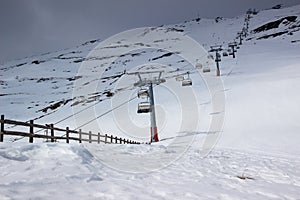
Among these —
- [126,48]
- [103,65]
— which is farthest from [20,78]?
[126,48]

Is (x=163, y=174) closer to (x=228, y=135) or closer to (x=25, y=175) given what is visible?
(x=25, y=175)

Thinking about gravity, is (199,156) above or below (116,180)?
below

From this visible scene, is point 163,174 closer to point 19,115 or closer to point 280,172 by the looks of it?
point 280,172

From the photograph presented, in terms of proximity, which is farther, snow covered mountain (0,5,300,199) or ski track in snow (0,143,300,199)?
snow covered mountain (0,5,300,199)

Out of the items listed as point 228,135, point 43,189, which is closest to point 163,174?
point 43,189

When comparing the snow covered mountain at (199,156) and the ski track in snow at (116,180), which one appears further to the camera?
the snow covered mountain at (199,156)

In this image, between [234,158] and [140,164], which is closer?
[140,164]

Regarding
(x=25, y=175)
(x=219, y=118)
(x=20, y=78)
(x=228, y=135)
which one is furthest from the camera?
(x=20, y=78)

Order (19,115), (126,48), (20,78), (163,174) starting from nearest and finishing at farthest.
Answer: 1. (163,174)
2. (19,115)
3. (20,78)
4. (126,48)

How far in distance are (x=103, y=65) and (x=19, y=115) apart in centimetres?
6527

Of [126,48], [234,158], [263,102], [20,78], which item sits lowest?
[234,158]

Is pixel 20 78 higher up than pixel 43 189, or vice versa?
pixel 20 78

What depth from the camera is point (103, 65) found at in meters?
112

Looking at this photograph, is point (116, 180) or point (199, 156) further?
point (199, 156)
